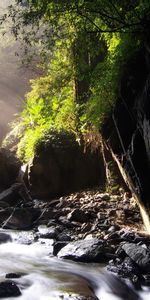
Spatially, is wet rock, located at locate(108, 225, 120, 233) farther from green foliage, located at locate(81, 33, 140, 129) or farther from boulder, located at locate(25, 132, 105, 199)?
boulder, located at locate(25, 132, 105, 199)

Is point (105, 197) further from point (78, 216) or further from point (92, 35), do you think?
point (92, 35)

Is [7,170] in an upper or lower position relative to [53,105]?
lower

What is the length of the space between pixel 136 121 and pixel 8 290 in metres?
4.41

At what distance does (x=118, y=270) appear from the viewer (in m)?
6.14

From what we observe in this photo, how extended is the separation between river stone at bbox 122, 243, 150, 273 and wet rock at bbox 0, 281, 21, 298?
2.12 meters

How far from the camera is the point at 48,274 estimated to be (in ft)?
20.8

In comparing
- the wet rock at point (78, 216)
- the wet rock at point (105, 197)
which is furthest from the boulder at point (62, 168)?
the wet rock at point (78, 216)

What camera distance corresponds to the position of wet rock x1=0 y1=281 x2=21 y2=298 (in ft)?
15.9

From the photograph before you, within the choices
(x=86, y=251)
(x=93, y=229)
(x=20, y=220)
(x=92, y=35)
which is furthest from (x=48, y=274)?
(x=92, y=35)

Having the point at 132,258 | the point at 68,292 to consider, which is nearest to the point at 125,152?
the point at 132,258

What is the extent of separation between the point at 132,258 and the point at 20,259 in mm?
2370

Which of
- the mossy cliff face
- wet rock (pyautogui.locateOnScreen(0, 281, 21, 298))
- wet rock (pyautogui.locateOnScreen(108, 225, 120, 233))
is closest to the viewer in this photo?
wet rock (pyautogui.locateOnScreen(0, 281, 21, 298))

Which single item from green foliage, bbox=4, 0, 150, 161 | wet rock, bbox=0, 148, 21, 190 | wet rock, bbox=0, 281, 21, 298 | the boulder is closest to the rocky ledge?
the boulder

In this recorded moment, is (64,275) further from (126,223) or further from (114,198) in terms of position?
(114,198)
